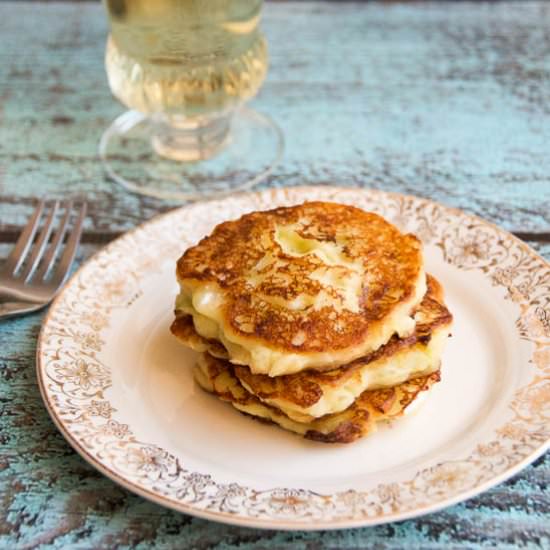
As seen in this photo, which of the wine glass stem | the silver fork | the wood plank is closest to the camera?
the silver fork

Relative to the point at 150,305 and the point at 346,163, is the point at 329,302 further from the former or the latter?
the point at 346,163

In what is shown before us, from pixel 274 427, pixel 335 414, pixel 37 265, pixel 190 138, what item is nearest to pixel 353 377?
pixel 335 414

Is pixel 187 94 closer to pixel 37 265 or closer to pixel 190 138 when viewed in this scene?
pixel 190 138

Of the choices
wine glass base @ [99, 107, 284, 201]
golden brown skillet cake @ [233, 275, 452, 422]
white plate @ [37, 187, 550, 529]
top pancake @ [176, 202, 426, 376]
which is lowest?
wine glass base @ [99, 107, 284, 201]

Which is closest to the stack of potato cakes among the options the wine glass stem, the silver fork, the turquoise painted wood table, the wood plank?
the turquoise painted wood table

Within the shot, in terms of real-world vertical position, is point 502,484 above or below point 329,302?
below

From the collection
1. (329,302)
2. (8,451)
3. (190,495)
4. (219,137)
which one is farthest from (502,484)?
(219,137)

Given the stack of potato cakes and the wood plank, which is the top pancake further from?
the wood plank
